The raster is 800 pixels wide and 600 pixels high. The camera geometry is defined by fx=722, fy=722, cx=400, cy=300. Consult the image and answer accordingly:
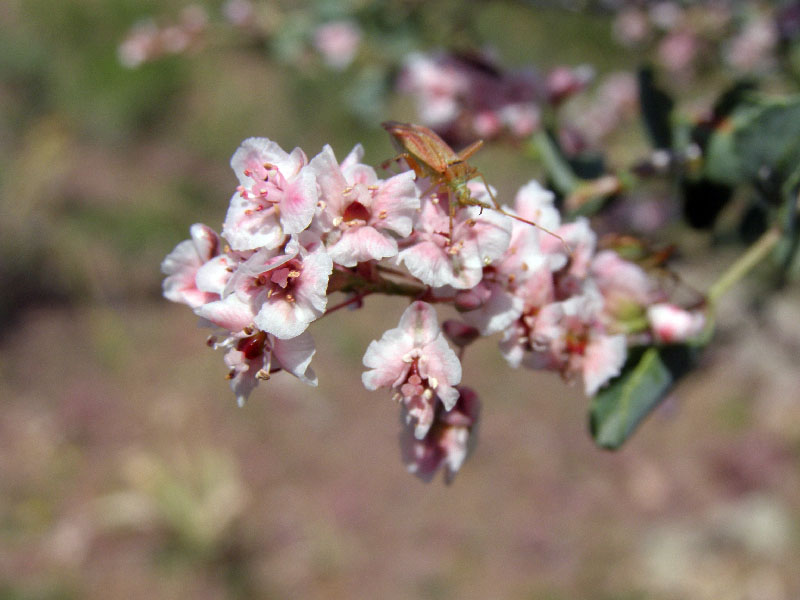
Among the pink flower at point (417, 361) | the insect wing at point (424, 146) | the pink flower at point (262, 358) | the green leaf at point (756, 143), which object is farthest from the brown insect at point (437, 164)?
the green leaf at point (756, 143)

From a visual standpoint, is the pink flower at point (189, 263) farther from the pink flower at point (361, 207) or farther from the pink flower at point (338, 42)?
the pink flower at point (338, 42)

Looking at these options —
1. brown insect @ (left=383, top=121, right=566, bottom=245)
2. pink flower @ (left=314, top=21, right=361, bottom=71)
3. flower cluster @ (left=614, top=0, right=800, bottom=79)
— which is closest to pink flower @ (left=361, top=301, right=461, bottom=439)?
brown insect @ (left=383, top=121, right=566, bottom=245)

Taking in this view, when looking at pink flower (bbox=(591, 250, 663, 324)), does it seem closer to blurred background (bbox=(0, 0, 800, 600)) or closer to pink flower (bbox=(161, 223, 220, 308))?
pink flower (bbox=(161, 223, 220, 308))

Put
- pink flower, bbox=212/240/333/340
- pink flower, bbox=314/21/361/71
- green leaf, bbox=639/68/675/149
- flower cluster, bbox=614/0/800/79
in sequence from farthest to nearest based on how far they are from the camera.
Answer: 1. pink flower, bbox=314/21/361/71
2. flower cluster, bbox=614/0/800/79
3. green leaf, bbox=639/68/675/149
4. pink flower, bbox=212/240/333/340

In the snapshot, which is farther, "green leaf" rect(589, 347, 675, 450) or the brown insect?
"green leaf" rect(589, 347, 675, 450)

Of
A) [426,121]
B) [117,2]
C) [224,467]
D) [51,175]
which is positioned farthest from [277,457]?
[117,2]
